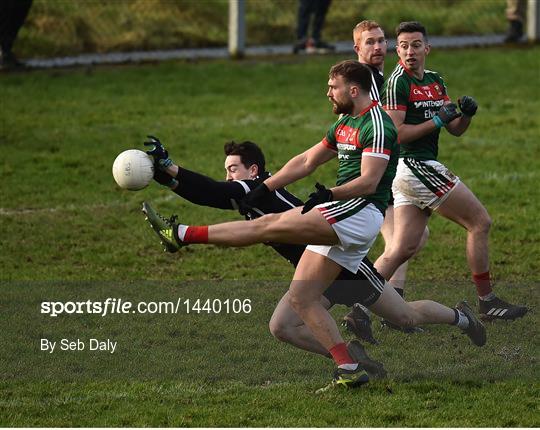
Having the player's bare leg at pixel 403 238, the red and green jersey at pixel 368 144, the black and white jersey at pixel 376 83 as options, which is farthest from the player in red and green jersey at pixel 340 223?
the player's bare leg at pixel 403 238

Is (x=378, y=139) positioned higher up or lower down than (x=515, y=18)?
higher up

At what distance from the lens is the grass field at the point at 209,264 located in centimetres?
822

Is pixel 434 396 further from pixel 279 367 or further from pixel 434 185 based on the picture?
pixel 434 185

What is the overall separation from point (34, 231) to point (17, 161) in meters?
2.82

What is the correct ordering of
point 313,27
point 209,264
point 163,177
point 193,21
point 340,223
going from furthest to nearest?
point 193,21
point 313,27
point 209,264
point 163,177
point 340,223

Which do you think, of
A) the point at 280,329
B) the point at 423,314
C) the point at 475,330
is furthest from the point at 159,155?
the point at 475,330

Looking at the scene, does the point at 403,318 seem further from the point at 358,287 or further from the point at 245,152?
the point at 245,152

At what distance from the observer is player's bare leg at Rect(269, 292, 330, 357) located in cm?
874

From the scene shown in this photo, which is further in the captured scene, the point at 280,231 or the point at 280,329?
the point at 280,329

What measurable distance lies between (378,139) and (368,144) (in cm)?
8

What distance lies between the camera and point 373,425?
776 cm

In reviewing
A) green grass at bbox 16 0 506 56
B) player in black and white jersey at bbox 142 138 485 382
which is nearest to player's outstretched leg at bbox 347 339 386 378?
player in black and white jersey at bbox 142 138 485 382

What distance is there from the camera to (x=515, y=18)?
884 inches

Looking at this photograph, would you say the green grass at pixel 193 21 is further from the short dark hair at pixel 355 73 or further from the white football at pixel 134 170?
the short dark hair at pixel 355 73
